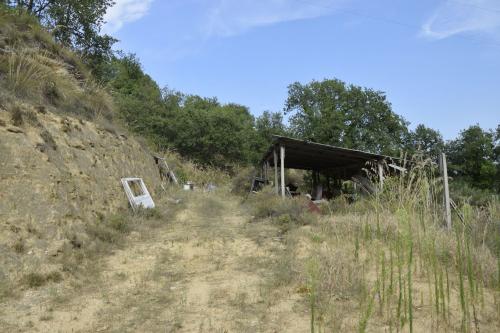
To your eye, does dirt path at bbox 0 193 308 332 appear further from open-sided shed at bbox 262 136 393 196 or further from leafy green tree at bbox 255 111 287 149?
leafy green tree at bbox 255 111 287 149

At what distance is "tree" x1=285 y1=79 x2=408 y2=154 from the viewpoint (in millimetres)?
28703

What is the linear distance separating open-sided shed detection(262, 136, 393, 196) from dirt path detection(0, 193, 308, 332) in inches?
208

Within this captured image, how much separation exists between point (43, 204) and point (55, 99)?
13.3 feet

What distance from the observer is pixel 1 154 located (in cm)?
623

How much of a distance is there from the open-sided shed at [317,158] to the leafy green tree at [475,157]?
13617 mm

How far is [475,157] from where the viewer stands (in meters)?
28.6

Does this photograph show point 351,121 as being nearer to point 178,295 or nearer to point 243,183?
point 243,183

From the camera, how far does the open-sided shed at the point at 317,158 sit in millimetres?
12516

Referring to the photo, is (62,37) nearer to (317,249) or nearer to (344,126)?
(317,249)

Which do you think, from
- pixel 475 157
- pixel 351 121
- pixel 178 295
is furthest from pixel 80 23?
pixel 475 157

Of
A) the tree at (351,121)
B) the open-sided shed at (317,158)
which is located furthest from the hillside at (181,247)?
the tree at (351,121)

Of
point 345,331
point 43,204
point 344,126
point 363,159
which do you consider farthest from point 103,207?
point 344,126

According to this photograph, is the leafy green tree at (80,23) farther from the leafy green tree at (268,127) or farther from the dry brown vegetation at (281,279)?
the leafy green tree at (268,127)

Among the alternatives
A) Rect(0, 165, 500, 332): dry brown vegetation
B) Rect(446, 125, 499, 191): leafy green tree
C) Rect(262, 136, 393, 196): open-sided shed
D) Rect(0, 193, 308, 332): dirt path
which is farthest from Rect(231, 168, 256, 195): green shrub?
Rect(446, 125, 499, 191): leafy green tree
